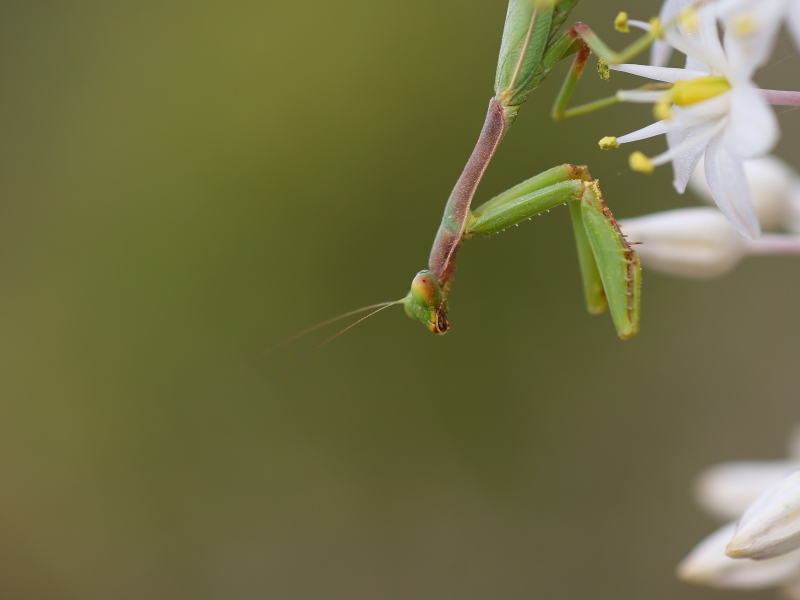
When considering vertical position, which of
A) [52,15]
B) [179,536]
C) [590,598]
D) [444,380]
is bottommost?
[590,598]

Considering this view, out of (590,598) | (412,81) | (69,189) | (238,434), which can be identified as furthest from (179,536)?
(412,81)

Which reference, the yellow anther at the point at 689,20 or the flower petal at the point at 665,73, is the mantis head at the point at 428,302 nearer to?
the flower petal at the point at 665,73

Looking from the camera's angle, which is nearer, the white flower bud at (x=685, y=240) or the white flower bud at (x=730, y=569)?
the white flower bud at (x=730, y=569)

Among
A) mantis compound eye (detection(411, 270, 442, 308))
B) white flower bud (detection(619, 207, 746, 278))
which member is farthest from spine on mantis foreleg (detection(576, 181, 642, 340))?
mantis compound eye (detection(411, 270, 442, 308))

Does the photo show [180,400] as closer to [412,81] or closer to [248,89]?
[248,89]

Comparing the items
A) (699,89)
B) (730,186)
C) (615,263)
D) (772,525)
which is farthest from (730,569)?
(699,89)

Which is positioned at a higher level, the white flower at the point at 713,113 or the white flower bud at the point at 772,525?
the white flower at the point at 713,113

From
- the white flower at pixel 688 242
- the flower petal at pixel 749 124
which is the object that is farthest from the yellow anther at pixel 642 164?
the white flower at pixel 688 242

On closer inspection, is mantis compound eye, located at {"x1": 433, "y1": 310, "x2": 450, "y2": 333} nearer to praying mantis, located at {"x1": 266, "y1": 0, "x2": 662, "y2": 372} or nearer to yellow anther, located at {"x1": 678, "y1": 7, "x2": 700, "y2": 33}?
praying mantis, located at {"x1": 266, "y1": 0, "x2": 662, "y2": 372}
